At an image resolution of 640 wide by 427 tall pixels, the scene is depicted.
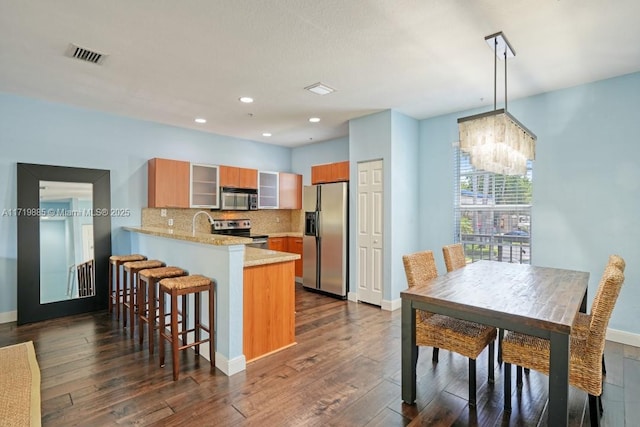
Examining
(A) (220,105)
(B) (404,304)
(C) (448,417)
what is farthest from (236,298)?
(A) (220,105)

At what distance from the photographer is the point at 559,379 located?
5.36 feet

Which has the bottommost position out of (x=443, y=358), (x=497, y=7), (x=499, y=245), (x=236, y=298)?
(x=443, y=358)

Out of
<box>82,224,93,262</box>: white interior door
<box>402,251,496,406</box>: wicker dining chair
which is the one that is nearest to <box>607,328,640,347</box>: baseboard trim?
<box>402,251,496,406</box>: wicker dining chair

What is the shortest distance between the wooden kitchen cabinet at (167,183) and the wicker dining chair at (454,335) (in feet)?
12.1

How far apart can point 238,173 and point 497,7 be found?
439cm

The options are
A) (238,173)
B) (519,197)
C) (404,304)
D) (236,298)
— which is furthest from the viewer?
(238,173)

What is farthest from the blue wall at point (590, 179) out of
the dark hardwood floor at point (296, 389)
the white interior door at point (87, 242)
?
the white interior door at point (87, 242)

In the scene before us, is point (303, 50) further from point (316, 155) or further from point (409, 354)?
point (316, 155)

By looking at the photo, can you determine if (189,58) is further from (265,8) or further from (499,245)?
(499,245)

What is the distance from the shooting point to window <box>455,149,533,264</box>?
395cm

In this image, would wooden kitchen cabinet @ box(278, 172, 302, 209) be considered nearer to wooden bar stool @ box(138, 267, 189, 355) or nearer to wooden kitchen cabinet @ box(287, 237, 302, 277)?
wooden kitchen cabinet @ box(287, 237, 302, 277)

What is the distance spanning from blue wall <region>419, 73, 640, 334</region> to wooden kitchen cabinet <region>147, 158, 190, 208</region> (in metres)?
4.70

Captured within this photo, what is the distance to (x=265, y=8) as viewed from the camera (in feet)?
6.98

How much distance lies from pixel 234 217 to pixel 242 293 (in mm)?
3311
